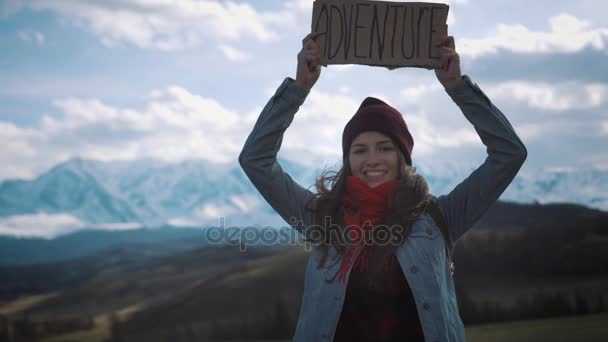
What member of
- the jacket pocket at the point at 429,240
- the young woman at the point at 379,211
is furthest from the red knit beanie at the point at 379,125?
the jacket pocket at the point at 429,240

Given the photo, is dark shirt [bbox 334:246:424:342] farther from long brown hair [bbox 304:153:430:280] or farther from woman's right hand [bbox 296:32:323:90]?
woman's right hand [bbox 296:32:323:90]

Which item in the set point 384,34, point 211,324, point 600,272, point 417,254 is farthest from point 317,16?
point 211,324

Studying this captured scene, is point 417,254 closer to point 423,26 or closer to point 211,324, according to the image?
point 423,26

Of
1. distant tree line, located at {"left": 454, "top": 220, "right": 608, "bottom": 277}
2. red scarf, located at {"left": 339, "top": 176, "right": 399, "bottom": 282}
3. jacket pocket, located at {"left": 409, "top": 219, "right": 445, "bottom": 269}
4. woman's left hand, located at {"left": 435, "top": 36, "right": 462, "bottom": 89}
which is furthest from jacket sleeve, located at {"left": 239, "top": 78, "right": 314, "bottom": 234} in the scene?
distant tree line, located at {"left": 454, "top": 220, "right": 608, "bottom": 277}

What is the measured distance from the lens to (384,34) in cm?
373

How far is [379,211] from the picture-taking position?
3387mm

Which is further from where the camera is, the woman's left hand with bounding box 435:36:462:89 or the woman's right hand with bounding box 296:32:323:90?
the woman's right hand with bounding box 296:32:323:90

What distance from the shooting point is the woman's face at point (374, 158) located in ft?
11.2

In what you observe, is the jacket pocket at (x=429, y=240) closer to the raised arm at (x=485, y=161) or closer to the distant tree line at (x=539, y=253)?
the raised arm at (x=485, y=161)

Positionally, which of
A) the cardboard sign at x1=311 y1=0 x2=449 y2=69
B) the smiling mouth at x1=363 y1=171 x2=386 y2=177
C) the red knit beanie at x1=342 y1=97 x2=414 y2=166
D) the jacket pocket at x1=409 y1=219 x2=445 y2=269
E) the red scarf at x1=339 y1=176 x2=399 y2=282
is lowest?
the jacket pocket at x1=409 y1=219 x2=445 y2=269

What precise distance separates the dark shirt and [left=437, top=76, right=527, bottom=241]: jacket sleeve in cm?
44

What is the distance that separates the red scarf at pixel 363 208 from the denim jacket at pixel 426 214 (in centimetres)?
17

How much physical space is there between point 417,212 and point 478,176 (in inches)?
15.5

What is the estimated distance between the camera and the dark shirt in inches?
124
